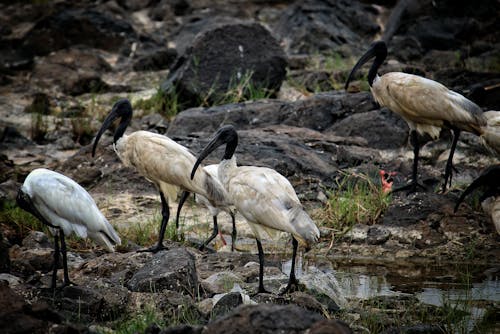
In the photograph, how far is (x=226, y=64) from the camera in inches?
602

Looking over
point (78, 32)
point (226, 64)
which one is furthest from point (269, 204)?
point (78, 32)

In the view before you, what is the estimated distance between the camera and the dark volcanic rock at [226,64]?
15.1 m

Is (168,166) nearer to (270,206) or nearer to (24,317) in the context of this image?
(270,206)

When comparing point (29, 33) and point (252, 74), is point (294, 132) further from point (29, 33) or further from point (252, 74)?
point (29, 33)

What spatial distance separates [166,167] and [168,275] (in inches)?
80.9

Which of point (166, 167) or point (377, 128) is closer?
point (166, 167)

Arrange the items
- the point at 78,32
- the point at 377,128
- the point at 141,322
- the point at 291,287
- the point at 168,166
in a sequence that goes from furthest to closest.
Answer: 1. the point at 78,32
2. the point at 377,128
3. the point at 168,166
4. the point at 291,287
5. the point at 141,322

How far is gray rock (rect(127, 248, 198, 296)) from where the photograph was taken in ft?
23.8

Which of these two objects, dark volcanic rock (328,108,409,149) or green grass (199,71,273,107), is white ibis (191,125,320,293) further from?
green grass (199,71,273,107)

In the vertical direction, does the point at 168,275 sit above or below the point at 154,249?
above

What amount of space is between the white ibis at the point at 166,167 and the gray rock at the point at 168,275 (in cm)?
130

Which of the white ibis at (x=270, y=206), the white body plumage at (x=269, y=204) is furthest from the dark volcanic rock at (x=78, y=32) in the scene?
the white body plumage at (x=269, y=204)

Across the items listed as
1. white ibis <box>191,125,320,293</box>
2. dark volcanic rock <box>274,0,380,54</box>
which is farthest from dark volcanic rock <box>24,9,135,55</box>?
white ibis <box>191,125,320,293</box>

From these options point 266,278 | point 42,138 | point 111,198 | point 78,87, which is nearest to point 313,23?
point 78,87
